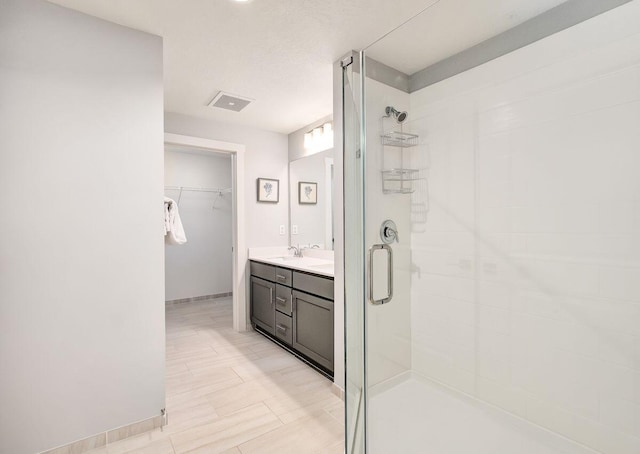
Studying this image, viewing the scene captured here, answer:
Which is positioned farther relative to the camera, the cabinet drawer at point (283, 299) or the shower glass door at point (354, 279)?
the cabinet drawer at point (283, 299)

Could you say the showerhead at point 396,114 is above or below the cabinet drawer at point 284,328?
above

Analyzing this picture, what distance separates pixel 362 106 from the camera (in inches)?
58.2

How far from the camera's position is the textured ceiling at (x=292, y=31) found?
1582mm

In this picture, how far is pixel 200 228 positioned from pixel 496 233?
445 centimetres

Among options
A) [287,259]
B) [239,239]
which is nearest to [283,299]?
[287,259]

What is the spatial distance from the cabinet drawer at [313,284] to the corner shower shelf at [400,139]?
47.8 inches

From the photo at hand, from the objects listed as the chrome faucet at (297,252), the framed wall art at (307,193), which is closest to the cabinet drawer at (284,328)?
the chrome faucet at (297,252)

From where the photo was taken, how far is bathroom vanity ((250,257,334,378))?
2496 mm

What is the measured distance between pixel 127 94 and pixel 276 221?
2.22 meters

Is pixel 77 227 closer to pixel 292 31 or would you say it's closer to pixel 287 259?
pixel 292 31

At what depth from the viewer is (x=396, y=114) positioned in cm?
154

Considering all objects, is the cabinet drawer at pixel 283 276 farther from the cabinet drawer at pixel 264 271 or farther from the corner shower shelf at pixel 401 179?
the corner shower shelf at pixel 401 179

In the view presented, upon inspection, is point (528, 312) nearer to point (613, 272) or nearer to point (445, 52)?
point (613, 272)

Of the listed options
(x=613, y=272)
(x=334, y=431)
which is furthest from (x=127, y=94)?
(x=613, y=272)
